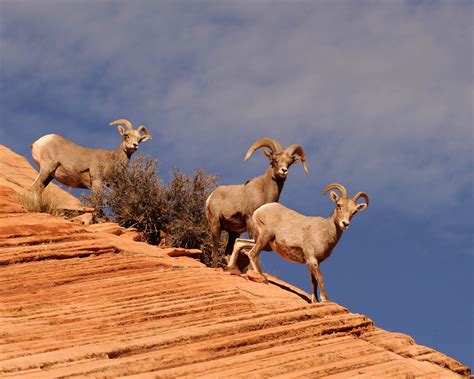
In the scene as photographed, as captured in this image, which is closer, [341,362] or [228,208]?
[341,362]

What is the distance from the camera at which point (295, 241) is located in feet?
55.7

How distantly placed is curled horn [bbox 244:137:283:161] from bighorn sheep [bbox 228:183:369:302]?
1.41m

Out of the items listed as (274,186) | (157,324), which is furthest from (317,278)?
(157,324)

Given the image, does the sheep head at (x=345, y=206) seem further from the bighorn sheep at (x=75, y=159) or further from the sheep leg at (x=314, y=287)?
the bighorn sheep at (x=75, y=159)

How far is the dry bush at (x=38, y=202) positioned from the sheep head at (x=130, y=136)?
234 cm

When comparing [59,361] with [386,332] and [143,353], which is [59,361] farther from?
[386,332]

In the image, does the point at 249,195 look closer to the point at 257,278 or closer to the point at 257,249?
the point at 257,249

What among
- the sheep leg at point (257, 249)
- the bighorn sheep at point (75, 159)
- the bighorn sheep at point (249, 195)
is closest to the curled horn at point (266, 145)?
the bighorn sheep at point (249, 195)

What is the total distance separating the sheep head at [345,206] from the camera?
1656 centimetres

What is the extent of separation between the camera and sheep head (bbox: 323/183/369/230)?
16562 millimetres

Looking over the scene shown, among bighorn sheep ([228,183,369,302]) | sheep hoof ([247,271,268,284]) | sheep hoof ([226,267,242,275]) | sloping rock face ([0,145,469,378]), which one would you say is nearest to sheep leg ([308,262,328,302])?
bighorn sheep ([228,183,369,302])

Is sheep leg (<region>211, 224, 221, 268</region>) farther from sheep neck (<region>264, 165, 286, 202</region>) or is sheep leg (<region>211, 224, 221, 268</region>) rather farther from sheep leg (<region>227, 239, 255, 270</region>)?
sheep neck (<region>264, 165, 286, 202</region>)

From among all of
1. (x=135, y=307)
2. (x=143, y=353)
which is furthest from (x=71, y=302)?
(x=143, y=353)

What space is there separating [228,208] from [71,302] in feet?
18.3
